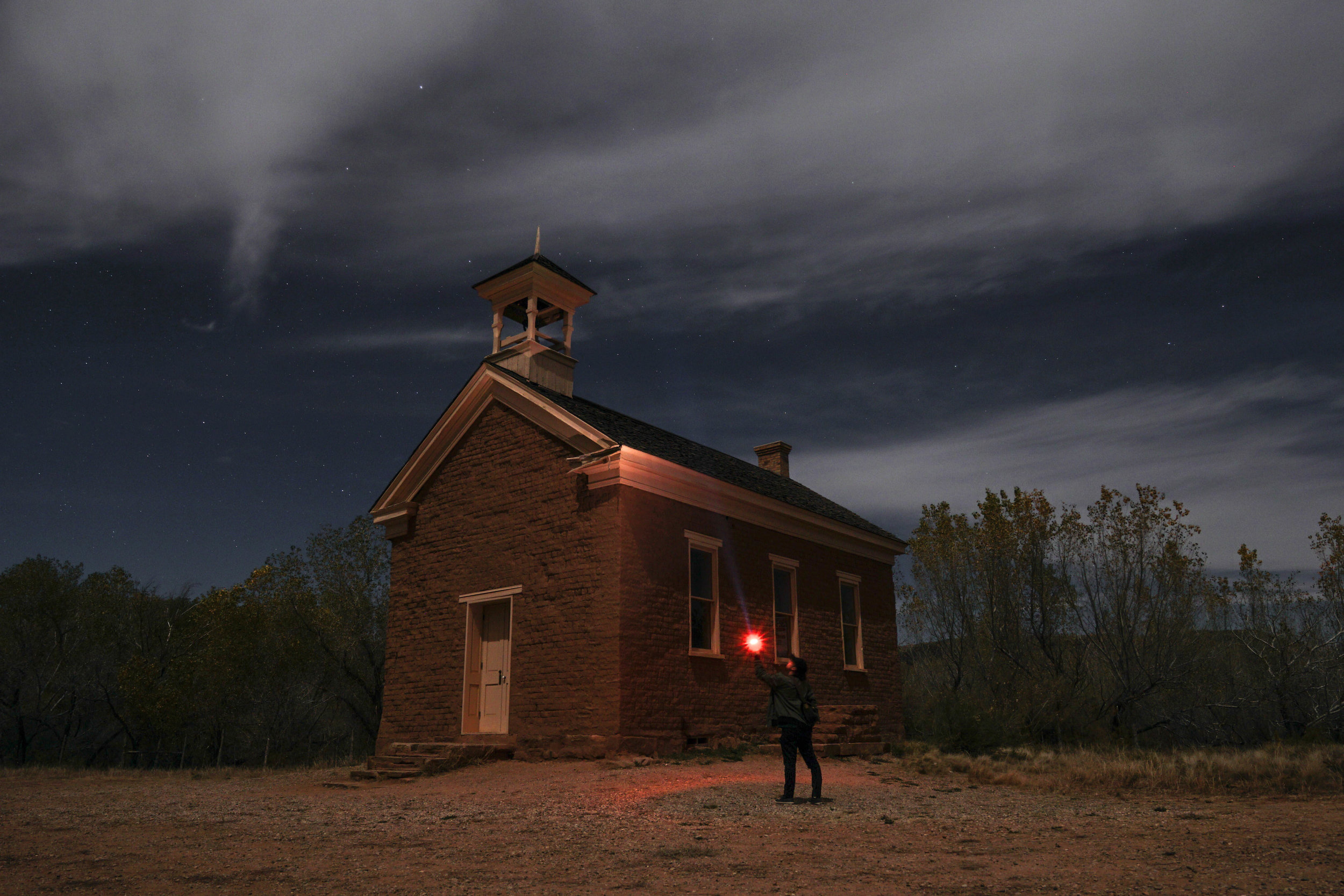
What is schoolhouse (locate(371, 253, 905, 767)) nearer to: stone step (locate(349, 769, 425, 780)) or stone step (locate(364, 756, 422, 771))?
stone step (locate(364, 756, 422, 771))

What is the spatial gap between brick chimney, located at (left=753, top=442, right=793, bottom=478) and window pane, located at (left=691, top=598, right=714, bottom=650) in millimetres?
10144

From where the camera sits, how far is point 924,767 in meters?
14.0

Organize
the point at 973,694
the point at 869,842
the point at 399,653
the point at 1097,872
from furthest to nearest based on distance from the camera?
the point at 973,694 < the point at 399,653 < the point at 869,842 < the point at 1097,872

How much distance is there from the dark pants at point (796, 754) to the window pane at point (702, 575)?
6.56 meters

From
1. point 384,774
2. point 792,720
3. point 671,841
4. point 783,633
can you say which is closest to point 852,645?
point 783,633

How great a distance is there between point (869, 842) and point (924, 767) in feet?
22.7

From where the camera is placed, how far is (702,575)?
56.2 feet

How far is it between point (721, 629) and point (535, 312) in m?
8.17

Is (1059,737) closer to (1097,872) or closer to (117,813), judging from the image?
(1097,872)

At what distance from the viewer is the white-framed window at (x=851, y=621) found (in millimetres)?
21109

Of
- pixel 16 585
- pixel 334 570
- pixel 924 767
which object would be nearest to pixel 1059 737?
pixel 924 767

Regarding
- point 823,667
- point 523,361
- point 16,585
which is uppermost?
point 523,361

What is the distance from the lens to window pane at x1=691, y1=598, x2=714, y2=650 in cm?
1661

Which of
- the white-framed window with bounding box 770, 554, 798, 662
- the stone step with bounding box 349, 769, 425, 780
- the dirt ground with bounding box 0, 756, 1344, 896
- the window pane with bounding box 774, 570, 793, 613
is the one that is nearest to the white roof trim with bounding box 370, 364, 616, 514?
the white-framed window with bounding box 770, 554, 798, 662
